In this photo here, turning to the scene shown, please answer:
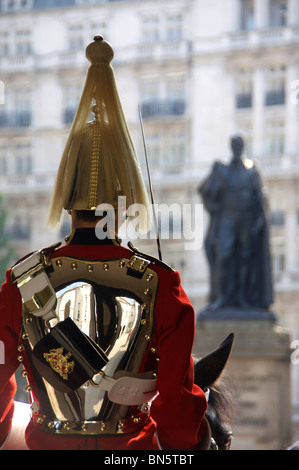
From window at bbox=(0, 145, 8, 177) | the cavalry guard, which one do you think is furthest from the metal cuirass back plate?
window at bbox=(0, 145, 8, 177)

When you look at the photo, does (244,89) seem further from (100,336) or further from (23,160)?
(100,336)

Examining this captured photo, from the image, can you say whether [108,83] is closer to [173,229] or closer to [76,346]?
[76,346]

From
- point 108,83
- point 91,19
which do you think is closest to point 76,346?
point 108,83

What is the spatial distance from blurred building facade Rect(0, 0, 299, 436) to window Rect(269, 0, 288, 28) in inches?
0.9

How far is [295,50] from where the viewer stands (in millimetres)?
21359

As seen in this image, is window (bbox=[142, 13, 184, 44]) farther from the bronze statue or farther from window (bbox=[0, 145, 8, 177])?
the bronze statue

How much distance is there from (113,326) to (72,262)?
0.15 metres

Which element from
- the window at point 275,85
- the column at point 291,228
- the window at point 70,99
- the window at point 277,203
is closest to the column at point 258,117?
the window at point 275,85

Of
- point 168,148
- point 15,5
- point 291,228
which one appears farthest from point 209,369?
point 15,5

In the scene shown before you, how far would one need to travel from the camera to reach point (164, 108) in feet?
72.8

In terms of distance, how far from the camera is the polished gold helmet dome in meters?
1.86

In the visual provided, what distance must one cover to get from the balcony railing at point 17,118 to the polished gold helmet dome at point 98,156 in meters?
21.4

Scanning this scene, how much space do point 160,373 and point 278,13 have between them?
69.9 feet

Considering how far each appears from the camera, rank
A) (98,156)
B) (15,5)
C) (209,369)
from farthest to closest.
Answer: (15,5)
(209,369)
(98,156)
